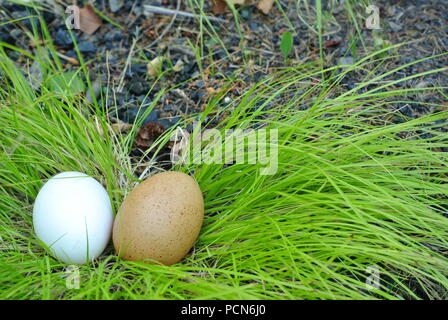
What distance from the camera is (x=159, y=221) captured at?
1.60 meters

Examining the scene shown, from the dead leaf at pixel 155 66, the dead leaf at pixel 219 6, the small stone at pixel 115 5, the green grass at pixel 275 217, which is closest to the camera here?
the green grass at pixel 275 217

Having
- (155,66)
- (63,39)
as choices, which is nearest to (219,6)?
(155,66)

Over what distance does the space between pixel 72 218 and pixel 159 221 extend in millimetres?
292

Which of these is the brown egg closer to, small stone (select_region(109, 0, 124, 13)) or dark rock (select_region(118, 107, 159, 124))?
dark rock (select_region(118, 107, 159, 124))

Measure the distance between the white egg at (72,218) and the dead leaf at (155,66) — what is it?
929 mm

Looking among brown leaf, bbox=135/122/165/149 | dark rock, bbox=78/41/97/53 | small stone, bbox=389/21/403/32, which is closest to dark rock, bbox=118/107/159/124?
brown leaf, bbox=135/122/165/149

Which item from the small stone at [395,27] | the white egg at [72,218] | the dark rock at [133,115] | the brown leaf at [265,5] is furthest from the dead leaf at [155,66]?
the small stone at [395,27]

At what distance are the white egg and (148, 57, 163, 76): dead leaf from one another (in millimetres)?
929

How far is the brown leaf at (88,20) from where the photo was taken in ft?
8.89

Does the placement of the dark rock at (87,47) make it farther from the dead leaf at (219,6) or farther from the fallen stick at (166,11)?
the dead leaf at (219,6)

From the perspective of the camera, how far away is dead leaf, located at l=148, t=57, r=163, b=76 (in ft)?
8.05

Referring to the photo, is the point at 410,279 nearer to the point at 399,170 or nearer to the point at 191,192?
the point at 399,170

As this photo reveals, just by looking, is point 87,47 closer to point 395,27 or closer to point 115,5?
point 115,5

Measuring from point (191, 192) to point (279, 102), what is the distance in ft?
2.67
